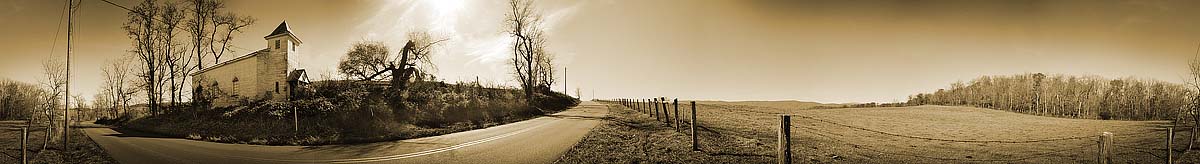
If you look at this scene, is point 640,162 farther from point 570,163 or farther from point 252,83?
point 252,83

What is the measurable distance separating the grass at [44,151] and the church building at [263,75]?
861 centimetres

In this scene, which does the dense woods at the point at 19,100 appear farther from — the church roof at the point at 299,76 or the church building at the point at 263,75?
the church roof at the point at 299,76

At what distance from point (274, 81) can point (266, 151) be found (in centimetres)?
1367

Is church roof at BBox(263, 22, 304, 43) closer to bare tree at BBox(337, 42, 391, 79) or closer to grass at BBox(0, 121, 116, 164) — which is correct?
bare tree at BBox(337, 42, 391, 79)

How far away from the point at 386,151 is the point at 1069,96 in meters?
53.0

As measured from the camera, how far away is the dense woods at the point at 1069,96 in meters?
35.5

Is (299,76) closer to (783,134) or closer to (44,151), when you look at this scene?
(44,151)

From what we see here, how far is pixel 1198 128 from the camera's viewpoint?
14.6m

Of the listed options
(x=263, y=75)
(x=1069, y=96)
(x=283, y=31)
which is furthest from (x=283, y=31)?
(x=1069, y=96)

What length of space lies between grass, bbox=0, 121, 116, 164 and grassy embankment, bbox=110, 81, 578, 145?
7.79ft

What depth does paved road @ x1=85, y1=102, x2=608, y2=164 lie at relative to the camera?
1085 centimetres

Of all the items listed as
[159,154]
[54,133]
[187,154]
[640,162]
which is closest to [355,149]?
[187,154]

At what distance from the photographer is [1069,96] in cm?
4444

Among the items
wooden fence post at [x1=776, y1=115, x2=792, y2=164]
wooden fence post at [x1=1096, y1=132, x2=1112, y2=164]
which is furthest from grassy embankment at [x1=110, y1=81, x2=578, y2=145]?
wooden fence post at [x1=1096, y1=132, x2=1112, y2=164]
